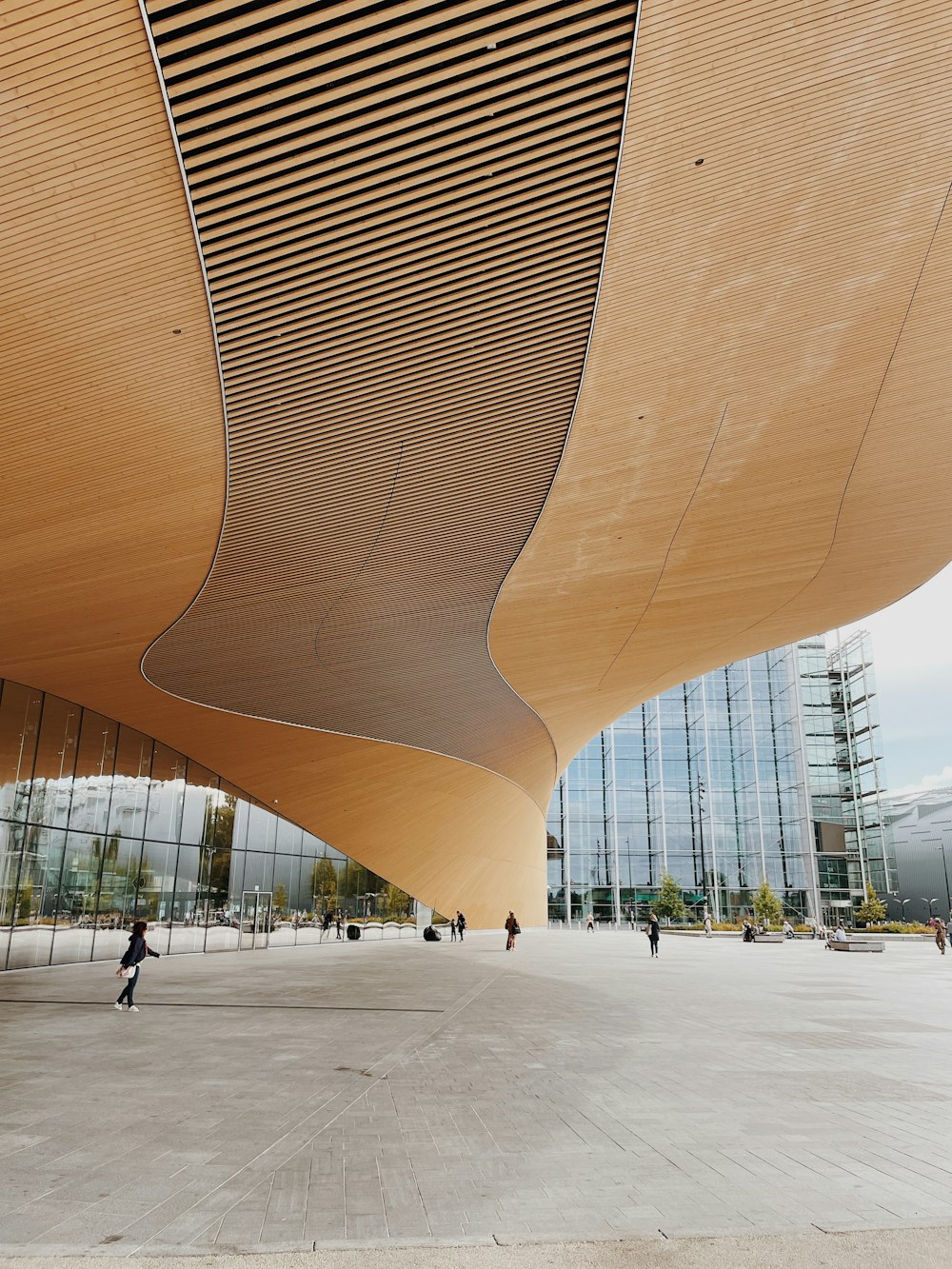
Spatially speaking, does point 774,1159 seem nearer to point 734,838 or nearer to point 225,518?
point 225,518

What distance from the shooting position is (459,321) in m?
7.18

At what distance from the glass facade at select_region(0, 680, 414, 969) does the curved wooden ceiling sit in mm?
3281

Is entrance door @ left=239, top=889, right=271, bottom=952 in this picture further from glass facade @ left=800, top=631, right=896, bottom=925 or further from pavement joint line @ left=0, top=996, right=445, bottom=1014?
glass facade @ left=800, top=631, right=896, bottom=925

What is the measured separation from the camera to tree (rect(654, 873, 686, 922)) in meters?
47.5

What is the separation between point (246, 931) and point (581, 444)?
62.5 feet

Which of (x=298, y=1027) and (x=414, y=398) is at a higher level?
(x=414, y=398)

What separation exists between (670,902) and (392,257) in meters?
45.5

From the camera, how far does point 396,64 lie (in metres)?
5.08

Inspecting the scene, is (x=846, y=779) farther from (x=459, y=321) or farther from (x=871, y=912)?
(x=459, y=321)

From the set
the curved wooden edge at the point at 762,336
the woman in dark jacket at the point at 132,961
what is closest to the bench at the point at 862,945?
the curved wooden edge at the point at 762,336

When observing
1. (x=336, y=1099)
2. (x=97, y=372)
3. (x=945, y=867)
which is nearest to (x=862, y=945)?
(x=336, y=1099)

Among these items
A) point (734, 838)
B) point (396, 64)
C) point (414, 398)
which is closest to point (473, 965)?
point (414, 398)

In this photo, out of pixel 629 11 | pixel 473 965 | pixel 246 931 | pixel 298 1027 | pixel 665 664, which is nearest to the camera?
pixel 629 11

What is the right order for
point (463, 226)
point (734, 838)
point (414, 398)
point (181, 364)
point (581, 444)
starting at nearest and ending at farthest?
point (463, 226), point (181, 364), point (414, 398), point (581, 444), point (734, 838)
